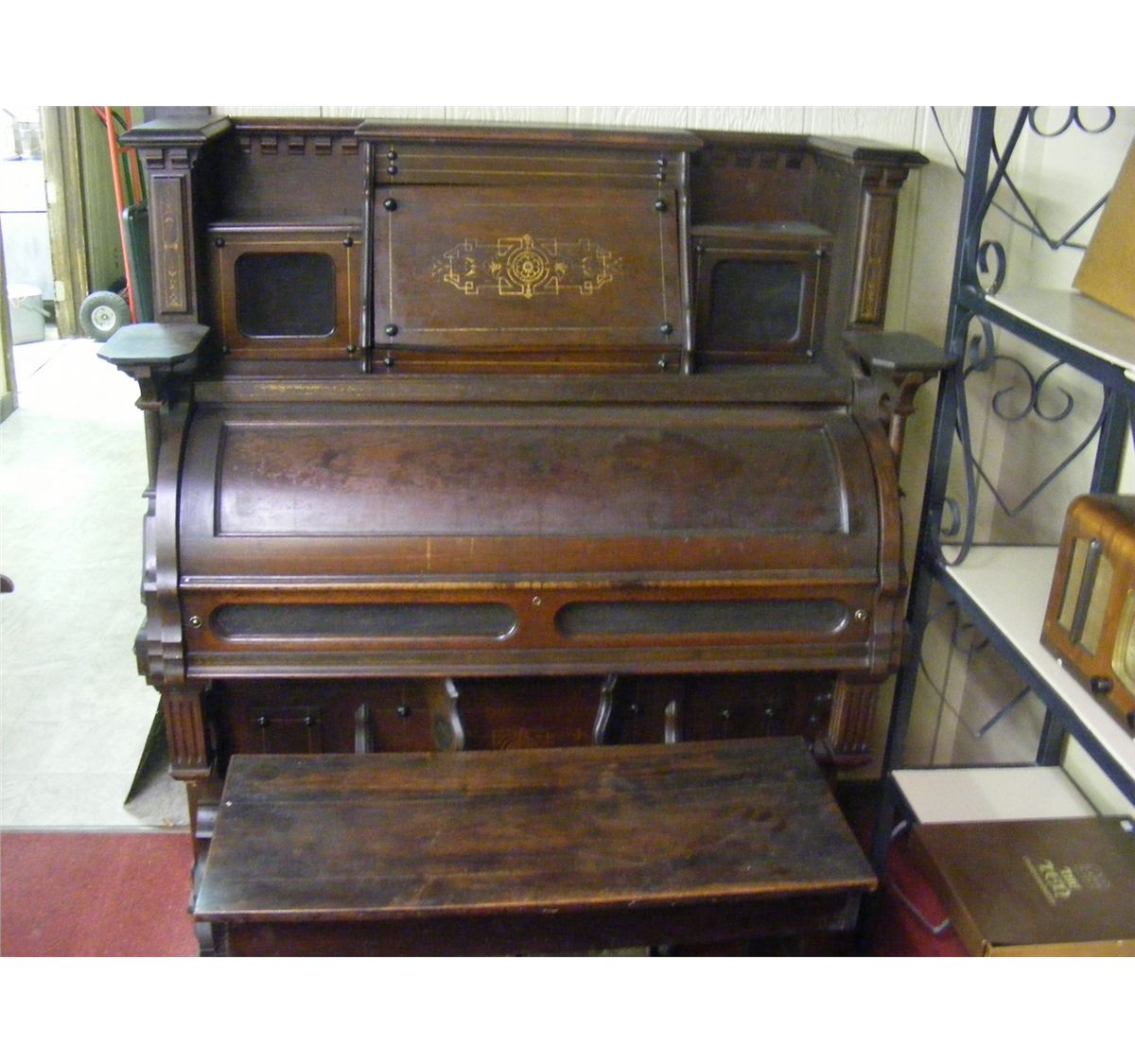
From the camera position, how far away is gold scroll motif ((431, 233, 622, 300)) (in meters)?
2.03

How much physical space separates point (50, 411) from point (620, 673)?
8.65ft

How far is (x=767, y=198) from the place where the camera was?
7.29 ft

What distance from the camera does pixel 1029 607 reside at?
199 centimetres

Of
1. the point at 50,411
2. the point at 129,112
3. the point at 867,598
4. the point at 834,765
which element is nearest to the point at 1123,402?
the point at 867,598

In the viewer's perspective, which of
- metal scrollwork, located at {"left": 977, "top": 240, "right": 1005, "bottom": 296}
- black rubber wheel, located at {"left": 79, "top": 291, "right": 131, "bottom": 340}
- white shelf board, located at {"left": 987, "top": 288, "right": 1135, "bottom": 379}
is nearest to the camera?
white shelf board, located at {"left": 987, "top": 288, "right": 1135, "bottom": 379}

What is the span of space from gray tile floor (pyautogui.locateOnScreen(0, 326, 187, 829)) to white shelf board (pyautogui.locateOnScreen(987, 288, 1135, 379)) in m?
2.02

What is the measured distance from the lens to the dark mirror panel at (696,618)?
1.89 meters

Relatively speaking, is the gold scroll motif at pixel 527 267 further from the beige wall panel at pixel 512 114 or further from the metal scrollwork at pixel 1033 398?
the metal scrollwork at pixel 1033 398

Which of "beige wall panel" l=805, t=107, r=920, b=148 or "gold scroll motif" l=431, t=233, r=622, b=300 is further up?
"beige wall panel" l=805, t=107, r=920, b=148

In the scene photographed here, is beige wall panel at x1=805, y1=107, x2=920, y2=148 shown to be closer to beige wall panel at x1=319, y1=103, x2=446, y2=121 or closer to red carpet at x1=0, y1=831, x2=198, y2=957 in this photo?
beige wall panel at x1=319, y1=103, x2=446, y2=121

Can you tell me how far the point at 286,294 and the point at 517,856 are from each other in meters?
1.10

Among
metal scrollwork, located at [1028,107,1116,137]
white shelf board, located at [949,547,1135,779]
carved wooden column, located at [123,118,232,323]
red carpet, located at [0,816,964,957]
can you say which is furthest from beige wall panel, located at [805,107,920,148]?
red carpet, located at [0,816,964,957]

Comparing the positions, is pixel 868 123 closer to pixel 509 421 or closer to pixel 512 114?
pixel 512 114

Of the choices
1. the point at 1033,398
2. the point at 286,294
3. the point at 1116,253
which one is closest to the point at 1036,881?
the point at 1033,398
